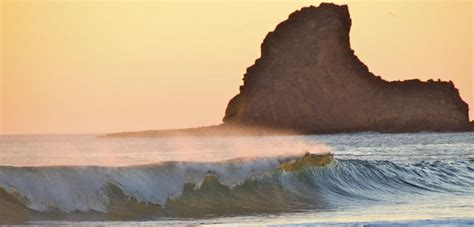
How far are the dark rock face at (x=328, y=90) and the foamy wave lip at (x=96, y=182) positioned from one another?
88.1 m

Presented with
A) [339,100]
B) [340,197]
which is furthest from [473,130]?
[340,197]

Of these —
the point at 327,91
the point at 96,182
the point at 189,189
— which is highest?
the point at 327,91

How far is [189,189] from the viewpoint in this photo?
2283 centimetres

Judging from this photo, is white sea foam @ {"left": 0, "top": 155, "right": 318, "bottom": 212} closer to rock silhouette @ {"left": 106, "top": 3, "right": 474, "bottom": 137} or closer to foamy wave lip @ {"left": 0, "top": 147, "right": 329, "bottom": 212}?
foamy wave lip @ {"left": 0, "top": 147, "right": 329, "bottom": 212}

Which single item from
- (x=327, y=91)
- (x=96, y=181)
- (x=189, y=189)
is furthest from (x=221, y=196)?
(x=327, y=91)

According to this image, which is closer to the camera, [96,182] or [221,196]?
[96,182]

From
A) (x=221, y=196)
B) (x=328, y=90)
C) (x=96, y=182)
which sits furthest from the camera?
(x=328, y=90)

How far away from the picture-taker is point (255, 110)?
11325 centimetres

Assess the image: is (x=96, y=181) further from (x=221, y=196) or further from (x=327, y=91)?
(x=327, y=91)

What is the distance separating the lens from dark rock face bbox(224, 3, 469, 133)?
373ft

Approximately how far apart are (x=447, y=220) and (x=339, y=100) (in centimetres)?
10157

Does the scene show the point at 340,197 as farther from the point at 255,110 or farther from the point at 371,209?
the point at 255,110

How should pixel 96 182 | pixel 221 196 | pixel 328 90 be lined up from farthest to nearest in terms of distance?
pixel 328 90 < pixel 221 196 < pixel 96 182

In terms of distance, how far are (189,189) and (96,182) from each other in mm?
2180
